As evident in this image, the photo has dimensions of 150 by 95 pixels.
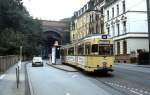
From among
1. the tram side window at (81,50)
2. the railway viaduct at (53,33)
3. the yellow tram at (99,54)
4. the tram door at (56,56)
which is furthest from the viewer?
the railway viaduct at (53,33)

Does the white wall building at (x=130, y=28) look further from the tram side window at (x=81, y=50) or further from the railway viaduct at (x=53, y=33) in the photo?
the railway viaduct at (x=53, y=33)

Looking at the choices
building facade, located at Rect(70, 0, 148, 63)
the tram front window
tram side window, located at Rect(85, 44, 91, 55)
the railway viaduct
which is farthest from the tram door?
the railway viaduct

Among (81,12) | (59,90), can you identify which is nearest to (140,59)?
(59,90)

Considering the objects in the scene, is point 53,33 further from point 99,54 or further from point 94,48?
point 99,54

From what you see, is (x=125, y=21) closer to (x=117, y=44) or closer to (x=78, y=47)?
(x=117, y=44)

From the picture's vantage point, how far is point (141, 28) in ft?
225

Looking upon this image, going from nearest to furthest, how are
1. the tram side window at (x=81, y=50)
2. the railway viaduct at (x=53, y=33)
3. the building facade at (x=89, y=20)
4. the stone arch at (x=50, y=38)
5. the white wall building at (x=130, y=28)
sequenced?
the tram side window at (x=81, y=50) → the white wall building at (x=130, y=28) → the building facade at (x=89, y=20) → the railway viaduct at (x=53, y=33) → the stone arch at (x=50, y=38)

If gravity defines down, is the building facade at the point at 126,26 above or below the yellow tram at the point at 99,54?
→ above

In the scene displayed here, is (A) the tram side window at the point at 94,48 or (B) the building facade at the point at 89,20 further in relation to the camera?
(B) the building facade at the point at 89,20

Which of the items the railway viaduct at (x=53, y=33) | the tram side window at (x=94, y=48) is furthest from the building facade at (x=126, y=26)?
the railway viaduct at (x=53, y=33)

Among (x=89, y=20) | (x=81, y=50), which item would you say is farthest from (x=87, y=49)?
(x=89, y=20)

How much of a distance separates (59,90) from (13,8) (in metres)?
15.3

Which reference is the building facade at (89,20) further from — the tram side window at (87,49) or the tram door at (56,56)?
the tram side window at (87,49)

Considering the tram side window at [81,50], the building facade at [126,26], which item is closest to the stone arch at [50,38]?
the building facade at [126,26]
